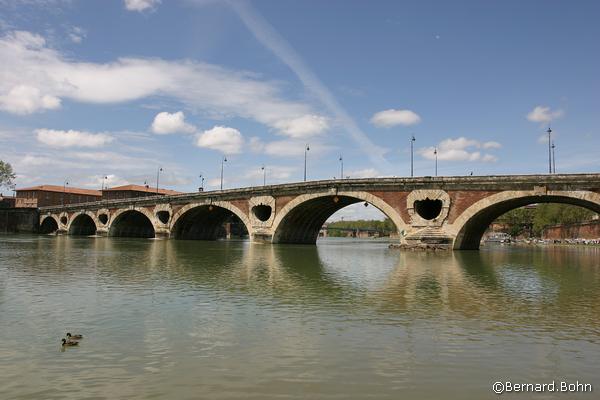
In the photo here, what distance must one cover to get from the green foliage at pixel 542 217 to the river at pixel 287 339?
290ft

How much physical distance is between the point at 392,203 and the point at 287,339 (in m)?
34.9

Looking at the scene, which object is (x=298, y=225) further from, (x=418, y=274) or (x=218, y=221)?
(x=418, y=274)

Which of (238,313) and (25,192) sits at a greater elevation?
(25,192)

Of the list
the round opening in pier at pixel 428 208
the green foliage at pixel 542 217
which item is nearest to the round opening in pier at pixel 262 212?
the round opening in pier at pixel 428 208

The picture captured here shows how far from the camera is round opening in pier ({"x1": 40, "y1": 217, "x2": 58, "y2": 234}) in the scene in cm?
10326

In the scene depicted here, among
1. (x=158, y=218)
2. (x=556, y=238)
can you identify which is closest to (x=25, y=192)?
(x=158, y=218)

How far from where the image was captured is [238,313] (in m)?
12.9

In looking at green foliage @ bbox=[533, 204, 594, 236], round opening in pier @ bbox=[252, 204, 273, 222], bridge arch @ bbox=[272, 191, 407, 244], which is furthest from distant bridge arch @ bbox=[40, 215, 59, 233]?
green foliage @ bbox=[533, 204, 594, 236]

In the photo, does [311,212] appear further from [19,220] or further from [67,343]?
[19,220]

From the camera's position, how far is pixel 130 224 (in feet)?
283

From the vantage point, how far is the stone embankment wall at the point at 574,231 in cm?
8612

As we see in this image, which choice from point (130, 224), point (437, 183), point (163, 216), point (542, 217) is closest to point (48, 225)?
point (130, 224)

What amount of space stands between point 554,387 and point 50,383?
7679 millimetres

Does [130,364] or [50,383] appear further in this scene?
[130,364]
